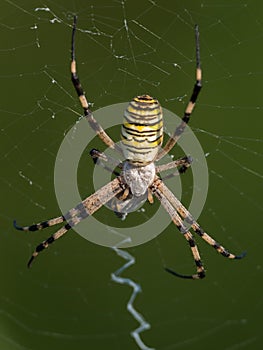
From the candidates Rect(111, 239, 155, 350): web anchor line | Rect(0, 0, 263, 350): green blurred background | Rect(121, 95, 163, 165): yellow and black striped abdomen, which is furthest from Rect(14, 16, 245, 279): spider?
Rect(111, 239, 155, 350): web anchor line

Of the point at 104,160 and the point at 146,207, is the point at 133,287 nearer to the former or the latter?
the point at 146,207

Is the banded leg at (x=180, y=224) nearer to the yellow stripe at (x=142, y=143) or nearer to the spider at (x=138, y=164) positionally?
the spider at (x=138, y=164)

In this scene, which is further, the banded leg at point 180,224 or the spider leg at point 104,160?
the banded leg at point 180,224

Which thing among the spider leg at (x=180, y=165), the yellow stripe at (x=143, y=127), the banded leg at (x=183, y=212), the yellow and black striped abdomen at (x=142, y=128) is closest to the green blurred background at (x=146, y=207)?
the banded leg at (x=183, y=212)

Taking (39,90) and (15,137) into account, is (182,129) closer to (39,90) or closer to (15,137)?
(39,90)

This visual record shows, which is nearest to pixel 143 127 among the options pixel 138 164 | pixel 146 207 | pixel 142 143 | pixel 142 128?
pixel 142 128

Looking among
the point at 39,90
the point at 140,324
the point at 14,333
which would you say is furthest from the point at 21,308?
the point at 39,90

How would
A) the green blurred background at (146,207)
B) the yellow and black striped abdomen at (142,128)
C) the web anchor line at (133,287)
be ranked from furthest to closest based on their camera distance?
the web anchor line at (133,287), the green blurred background at (146,207), the yellow and black striped abdomen at (142,128)
